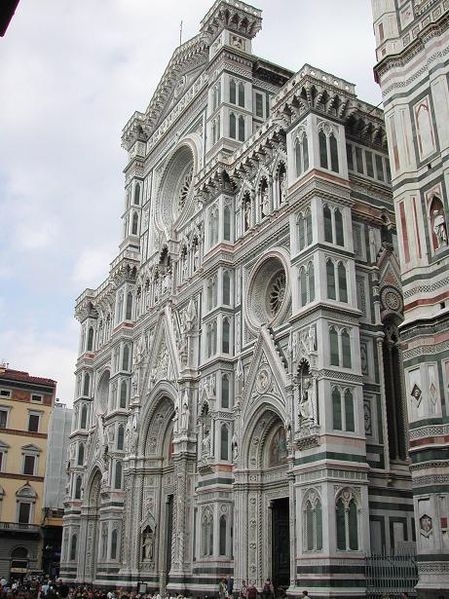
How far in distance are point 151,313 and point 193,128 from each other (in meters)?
10.2

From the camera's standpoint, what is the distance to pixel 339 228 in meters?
26.0

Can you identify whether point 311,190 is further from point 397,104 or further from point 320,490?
point 320,490

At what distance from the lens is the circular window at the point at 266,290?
28719mm

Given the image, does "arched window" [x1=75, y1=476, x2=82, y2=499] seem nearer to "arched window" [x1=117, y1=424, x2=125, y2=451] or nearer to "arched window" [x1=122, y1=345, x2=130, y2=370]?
"arched window" [x1=117, y1=424, x2=125, y2=451]

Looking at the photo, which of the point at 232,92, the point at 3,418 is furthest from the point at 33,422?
the point at 232,92

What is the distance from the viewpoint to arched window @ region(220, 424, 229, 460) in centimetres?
2816

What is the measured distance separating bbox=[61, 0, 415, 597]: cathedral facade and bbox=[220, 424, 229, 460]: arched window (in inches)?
2.0

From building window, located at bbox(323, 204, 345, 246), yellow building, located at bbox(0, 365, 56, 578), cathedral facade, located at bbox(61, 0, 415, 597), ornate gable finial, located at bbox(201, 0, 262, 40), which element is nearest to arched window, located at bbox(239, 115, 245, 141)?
cathedral facade, located at bbox(61, 0, 415, 597)

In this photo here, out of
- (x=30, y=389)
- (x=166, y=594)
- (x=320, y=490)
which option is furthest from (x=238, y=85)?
(x=30, y=389)

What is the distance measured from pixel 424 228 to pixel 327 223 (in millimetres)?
6601

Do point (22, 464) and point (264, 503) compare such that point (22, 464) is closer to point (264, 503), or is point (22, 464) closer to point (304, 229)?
point (264, 503)

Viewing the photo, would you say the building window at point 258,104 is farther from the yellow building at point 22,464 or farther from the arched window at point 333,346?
the yellow building at point 22,464

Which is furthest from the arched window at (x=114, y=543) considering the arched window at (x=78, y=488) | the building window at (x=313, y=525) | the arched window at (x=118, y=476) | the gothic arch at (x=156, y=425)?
the building window at (x=313, y=525)

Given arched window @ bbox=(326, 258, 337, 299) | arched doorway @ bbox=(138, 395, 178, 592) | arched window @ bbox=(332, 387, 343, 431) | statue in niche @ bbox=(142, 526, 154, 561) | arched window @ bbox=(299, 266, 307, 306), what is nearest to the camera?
arched window @ bbox=(332, 387, 343, 431)
